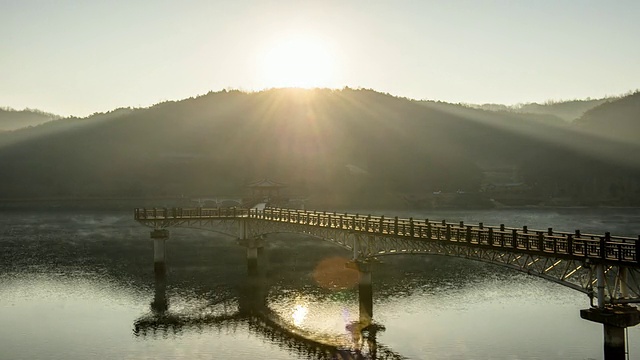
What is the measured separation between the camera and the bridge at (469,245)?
38.4 metres

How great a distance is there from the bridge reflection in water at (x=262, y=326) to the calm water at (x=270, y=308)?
0.24m

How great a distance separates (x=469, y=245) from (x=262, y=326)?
21494 mm

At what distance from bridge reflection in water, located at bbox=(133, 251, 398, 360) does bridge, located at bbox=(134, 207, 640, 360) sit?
652 centimetres

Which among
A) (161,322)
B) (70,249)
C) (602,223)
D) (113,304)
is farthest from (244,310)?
(602,223)

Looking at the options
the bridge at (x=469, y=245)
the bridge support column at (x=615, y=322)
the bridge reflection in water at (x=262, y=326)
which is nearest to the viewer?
the bridge support column at (x=615, y=322)

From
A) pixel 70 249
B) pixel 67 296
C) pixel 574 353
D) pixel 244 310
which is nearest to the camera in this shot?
pixel 574 353

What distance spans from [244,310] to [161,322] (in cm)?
878

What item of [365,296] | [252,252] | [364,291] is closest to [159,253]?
[252,252]

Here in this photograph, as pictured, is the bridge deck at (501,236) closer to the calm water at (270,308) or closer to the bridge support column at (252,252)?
the bridge support column at (252,252)

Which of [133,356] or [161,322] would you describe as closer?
[133,356]

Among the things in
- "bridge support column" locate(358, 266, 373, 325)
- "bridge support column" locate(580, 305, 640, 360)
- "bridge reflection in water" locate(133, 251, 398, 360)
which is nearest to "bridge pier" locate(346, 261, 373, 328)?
"bridge support column" locate(358, 266, 373, 325)

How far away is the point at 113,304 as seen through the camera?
6869 cm

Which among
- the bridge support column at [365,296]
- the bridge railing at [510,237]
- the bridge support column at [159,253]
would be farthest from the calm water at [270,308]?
the bridge railing at [510,237]

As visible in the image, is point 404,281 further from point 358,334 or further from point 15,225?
point 15,225
